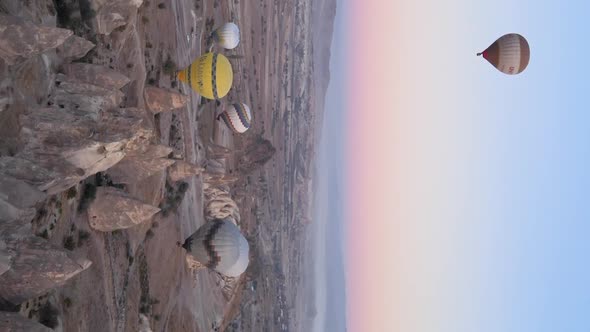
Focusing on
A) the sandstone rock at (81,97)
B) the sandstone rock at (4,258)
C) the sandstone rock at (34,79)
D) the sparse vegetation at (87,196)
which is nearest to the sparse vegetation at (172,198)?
the sparse vegetation at (87,196)

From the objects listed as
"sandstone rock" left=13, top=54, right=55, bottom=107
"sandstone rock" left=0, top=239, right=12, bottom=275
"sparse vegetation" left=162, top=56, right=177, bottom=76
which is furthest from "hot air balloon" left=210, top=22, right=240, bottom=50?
"sandstone rock" left=0, top=239, right=12, bottom=275

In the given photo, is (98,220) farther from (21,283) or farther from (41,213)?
(21,283)

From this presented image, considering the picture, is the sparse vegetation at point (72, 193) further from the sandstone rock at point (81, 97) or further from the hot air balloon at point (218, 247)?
the hot air balloon at point (218, 247)

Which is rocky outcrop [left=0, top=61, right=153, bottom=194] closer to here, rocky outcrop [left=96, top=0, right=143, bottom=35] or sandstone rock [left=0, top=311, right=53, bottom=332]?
rocky outcrop [left=96, top=0, right=143, bottom=35]

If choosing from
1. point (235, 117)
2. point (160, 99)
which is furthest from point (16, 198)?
point (235, 117)

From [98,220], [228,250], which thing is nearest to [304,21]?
[228,250]

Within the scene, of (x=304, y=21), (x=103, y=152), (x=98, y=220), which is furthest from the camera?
(x=304, y=21)
